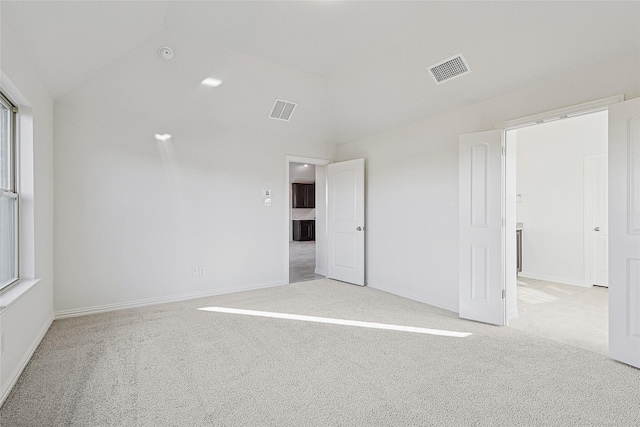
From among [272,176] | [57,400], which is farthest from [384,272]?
[57,400]

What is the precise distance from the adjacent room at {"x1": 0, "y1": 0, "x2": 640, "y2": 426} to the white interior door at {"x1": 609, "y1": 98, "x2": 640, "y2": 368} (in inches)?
0.6

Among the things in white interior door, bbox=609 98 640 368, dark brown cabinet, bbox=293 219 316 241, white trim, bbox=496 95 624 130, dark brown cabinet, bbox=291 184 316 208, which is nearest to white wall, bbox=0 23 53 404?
white trim, bbox=496 95 624 130

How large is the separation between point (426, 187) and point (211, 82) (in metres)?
3.03

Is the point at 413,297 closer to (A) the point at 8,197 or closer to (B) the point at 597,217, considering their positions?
(B) the point at 597,217

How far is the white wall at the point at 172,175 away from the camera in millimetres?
3533

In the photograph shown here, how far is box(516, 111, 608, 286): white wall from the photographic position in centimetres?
507

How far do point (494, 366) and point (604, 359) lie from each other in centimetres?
96

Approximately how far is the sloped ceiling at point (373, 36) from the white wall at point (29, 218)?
229 mm

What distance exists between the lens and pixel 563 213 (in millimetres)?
5312

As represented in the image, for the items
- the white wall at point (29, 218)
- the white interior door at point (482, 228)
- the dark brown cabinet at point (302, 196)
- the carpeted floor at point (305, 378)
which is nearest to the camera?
the carpeted floor at point (305, 378)

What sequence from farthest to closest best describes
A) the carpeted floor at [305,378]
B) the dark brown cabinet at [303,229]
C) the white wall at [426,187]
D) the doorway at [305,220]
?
the dark brown cabinet at [303,229], the doorway at [305,220], the white wall at [426,187], the carpeted floor at [305,378]

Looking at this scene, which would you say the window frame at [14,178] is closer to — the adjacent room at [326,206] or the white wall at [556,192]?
the adjacent room at [326,206]

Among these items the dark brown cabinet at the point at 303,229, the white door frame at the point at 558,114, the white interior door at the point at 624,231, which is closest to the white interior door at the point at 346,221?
the white door frame at the point at 558,114

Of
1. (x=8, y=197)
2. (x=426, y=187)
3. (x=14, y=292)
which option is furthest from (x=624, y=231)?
(x=8, y=197)
